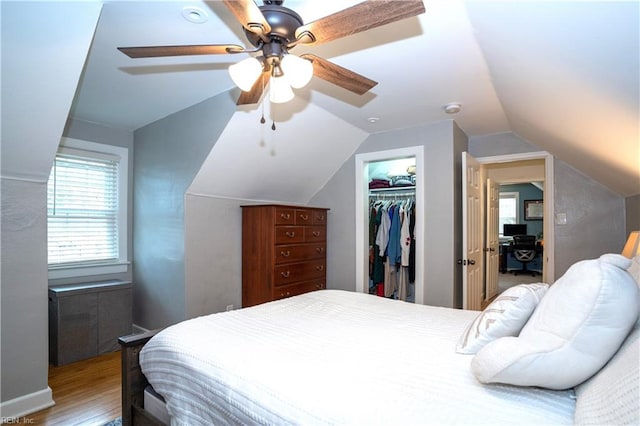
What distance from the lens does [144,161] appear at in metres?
3.55

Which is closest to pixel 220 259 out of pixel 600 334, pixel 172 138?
pixel 172 138

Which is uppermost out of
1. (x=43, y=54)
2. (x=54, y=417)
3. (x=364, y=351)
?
(x=43, y=54)

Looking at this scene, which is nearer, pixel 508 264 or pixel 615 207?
pixel 615 207

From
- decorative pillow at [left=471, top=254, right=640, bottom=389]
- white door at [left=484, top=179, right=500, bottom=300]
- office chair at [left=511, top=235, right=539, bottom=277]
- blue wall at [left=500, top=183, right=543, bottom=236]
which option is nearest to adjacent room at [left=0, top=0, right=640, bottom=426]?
decorative pillow at [left=471, top=254, right=640, bottom=389]

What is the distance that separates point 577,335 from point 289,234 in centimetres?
277

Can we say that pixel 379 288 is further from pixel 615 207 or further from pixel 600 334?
pixel 600 334

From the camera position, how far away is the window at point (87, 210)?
10.3 feet

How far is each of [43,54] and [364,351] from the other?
6.75 ft

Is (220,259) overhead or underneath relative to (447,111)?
underneath

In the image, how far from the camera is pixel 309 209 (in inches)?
145

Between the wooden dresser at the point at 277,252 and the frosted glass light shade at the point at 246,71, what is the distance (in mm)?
1792

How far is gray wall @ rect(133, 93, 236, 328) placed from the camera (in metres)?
2.90

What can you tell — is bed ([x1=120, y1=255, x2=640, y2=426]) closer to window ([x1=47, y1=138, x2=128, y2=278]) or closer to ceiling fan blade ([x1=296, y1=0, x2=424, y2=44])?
ceiling fan blade ([x1=296, y1=0, x2=424, y2=44])

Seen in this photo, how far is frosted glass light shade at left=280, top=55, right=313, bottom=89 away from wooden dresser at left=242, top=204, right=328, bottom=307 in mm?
1860
